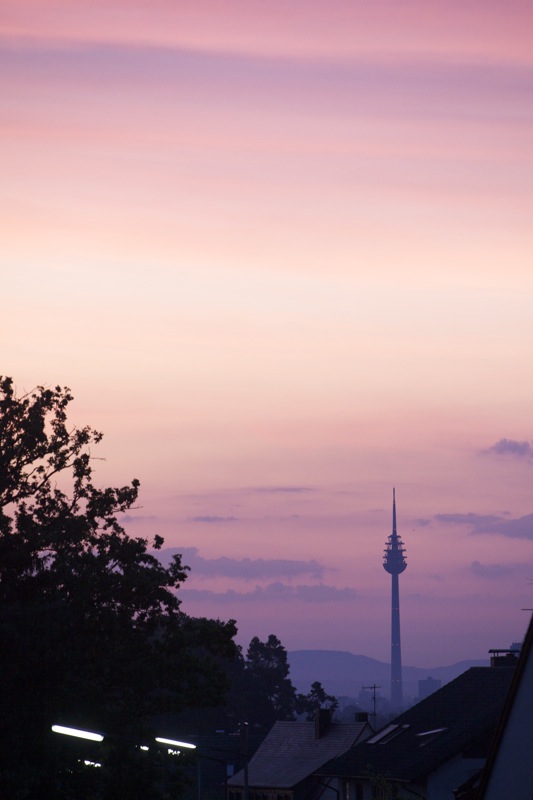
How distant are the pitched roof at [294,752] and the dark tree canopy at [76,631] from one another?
158 ft

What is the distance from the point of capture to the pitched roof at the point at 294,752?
9262 centimetres

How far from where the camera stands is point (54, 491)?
46.8m

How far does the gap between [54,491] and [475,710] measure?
85.9ft

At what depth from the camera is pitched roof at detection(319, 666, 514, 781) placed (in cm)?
5719

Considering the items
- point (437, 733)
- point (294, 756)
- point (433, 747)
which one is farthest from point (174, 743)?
point (294, 756)

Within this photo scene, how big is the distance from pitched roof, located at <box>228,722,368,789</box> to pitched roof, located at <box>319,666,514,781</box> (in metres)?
24.7

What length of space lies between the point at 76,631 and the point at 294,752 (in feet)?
187

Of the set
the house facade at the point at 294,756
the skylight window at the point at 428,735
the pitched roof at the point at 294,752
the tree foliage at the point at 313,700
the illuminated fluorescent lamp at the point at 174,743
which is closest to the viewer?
the illuminated fluorescent lamp at the point at 174,743

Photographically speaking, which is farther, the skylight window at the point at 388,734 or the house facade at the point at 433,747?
the skylight window at the point at 388,734

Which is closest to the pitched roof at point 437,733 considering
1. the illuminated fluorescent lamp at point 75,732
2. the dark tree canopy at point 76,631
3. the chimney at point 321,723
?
the dark tree canopy at point 76,631

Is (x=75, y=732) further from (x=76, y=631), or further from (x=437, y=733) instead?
(x=437, y=733)

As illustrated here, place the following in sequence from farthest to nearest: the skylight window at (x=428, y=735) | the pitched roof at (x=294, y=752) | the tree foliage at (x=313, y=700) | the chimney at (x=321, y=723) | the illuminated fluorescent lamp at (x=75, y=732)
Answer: the tree foliage at (x=313, y=700)
the chimney at (x=321, y=723)
the pitched roof at (x=294, y=752)
the skylight window at (x=428, y=735)
the illuminated fluorescent lamp at (x=75, y=732)

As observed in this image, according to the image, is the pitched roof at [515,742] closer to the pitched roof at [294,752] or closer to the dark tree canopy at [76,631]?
the dark tree canopy at [76,631]

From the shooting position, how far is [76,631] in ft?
142
